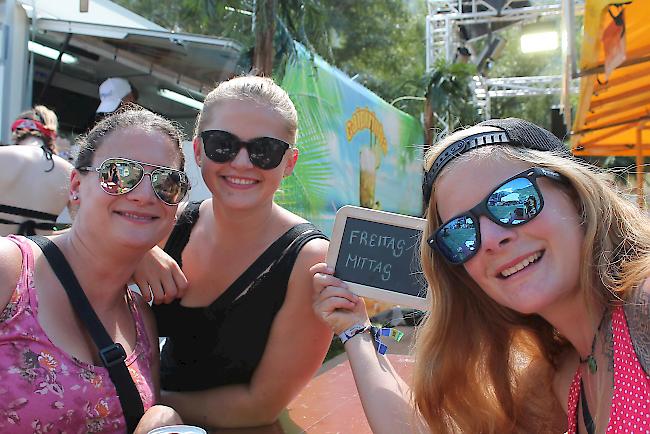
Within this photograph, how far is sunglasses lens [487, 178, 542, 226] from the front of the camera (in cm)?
139

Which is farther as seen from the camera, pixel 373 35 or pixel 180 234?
pixel 373 35

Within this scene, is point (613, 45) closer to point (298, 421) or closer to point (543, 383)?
point (543, 383)

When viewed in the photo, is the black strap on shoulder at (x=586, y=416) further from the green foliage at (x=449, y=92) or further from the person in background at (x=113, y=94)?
the green foliage at (x=449, y=92)

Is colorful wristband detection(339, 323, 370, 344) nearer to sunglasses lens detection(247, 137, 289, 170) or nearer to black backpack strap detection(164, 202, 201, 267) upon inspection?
sunglasses lens detection(247, 137, 289, 170)

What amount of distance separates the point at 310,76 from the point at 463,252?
4089 millimetres

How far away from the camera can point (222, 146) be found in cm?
202

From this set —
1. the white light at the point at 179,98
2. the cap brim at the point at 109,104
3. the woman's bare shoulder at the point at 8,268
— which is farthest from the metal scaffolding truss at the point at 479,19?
the woman's bare shoulder at the point at 8,268

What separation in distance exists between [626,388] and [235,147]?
131 cm

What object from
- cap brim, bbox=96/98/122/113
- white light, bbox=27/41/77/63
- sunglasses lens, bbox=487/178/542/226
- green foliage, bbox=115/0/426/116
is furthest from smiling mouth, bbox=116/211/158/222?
green foliage, bbox=115/0/426/116

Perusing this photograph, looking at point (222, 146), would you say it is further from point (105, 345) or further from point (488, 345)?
point (488, 345)

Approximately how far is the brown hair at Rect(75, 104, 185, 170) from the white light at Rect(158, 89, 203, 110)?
6.70 meters

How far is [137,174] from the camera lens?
5.77 feet

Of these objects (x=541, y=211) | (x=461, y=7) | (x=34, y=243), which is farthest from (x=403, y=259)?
(x=461, y=7)

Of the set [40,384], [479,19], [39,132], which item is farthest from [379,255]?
[479,19]
